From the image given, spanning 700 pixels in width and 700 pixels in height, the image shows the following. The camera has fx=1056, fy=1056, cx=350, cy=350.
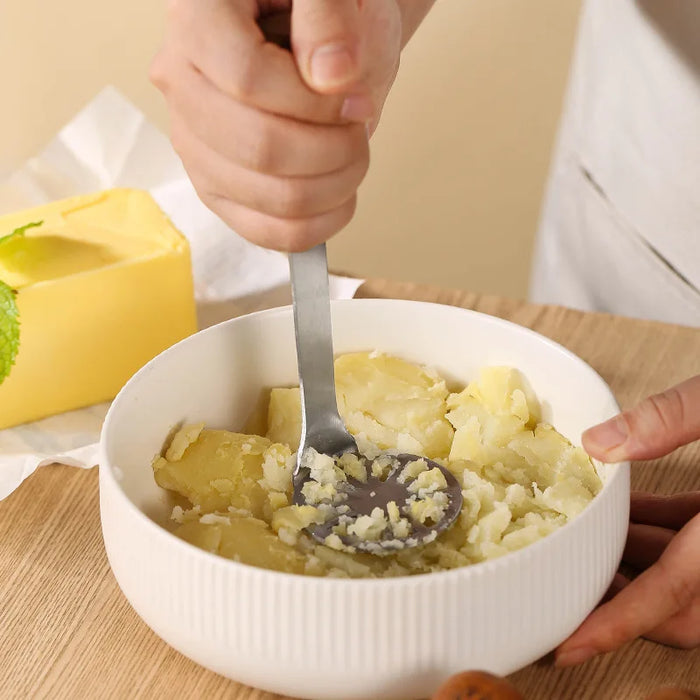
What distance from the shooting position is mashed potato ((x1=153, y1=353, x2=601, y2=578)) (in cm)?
67

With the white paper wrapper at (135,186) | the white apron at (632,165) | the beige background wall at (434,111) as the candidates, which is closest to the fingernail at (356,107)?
the white paper wrapper at (135,186)

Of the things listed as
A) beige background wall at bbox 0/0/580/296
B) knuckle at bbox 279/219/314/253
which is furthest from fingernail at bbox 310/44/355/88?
beige background wall at bbox 0/0/580/296

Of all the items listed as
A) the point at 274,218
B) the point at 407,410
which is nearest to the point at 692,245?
the point at 407,410

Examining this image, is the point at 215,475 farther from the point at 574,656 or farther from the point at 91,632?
the point at 574,656

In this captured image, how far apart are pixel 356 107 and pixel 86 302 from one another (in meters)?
0.48

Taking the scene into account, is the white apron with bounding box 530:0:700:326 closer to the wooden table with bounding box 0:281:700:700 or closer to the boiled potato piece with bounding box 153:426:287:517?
the wooden table with bounding box 0:281:700:700

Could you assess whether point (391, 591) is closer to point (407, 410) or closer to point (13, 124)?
point (407, 410)

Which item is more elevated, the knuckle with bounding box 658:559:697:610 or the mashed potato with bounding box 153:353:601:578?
the mashed potato with bounding box 153:353:601:578

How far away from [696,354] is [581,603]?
50 centimetres

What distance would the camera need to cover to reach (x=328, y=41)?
609 mm

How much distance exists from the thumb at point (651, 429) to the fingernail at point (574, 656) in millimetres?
120

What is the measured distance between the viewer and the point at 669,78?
120 centimetres

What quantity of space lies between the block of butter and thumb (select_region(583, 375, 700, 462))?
54 centimetres

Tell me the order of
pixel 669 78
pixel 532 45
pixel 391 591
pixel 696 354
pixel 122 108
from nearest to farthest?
pixel 391 591 < pixel 696 354 < pixel 669 78 < pixel 122 108 < pixel 532 45
